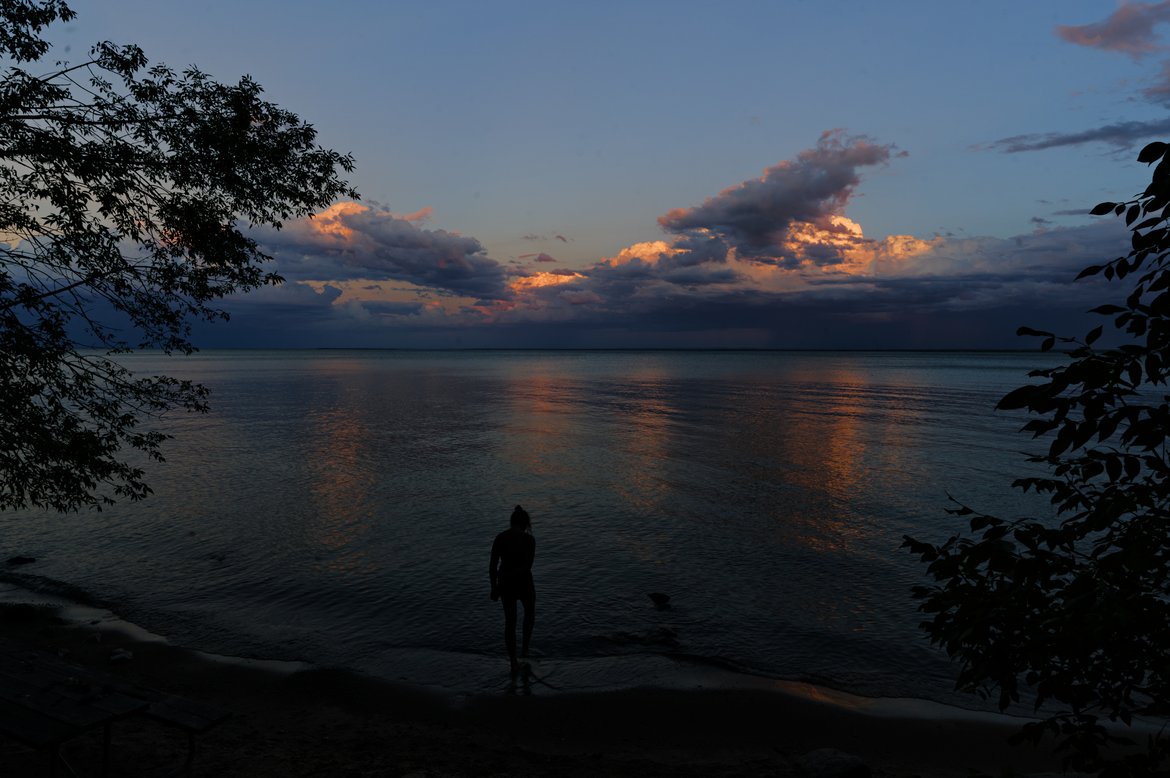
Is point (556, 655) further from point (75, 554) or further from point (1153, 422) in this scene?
point (75, 554)

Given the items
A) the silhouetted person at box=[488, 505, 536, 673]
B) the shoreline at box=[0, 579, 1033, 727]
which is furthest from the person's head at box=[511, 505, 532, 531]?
the shoreline at box=[0, 579, 1033, 727]

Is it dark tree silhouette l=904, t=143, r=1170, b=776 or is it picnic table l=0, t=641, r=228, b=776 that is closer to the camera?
dark tree silhouette l=904, t=143, r=1170, b=776

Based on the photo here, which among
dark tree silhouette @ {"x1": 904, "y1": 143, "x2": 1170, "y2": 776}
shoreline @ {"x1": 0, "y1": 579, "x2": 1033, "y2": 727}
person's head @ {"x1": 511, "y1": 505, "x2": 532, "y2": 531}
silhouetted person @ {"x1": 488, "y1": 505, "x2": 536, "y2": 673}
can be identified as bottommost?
shoreline @ {"x1": 0, "y1": 579, "x2": 1033, "y2": 727}

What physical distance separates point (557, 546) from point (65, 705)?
50.2 feet

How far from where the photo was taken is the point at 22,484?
10492 millimetres

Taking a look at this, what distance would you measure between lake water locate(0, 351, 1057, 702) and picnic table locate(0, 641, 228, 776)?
5.34 m

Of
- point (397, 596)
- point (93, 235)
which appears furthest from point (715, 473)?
point (93, 235)

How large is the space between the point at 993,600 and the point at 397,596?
1558cm

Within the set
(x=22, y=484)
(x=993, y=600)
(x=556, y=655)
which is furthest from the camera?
(x=556, y=655)

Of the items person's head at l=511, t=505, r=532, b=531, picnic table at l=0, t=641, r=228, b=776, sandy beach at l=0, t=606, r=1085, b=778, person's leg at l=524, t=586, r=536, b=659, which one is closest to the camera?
picnic table at l=0, t=641, r=228, b=776

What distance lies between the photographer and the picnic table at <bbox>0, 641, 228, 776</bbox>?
21.9ft

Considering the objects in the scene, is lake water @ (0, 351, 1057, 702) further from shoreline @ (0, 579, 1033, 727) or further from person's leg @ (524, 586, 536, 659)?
person's leg @ (524, 586, 536, 659)

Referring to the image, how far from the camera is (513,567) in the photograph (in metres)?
12.5

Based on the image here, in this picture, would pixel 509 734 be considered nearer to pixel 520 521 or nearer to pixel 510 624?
pixel 510 624
